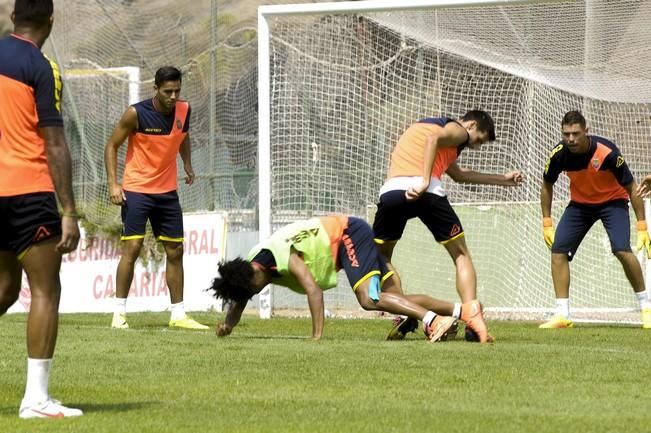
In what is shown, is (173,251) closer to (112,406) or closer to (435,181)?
(435,181)

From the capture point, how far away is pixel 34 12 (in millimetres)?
6781

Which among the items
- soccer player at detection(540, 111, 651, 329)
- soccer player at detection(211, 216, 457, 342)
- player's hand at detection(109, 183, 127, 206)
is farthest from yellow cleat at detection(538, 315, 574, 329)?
player's hand at detection(109, 183, 127, 206)

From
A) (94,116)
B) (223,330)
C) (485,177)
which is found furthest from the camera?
(94,116)

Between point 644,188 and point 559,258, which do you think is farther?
point 559,258

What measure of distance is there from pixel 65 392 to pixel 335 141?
8865 millimetres

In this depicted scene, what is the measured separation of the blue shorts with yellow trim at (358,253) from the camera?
11117 millimetres

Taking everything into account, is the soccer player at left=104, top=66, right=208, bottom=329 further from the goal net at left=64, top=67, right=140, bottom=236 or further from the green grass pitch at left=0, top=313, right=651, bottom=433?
the goal net at left=64, top=67, right=140, bottom=236

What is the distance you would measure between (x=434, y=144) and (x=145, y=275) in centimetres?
790

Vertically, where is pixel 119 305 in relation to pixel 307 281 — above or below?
below

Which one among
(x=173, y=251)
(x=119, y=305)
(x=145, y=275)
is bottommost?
(x=145, y=275)

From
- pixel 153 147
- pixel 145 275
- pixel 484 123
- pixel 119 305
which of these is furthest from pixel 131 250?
pixel 145 275

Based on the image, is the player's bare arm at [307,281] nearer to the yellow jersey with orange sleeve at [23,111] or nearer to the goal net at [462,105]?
the yellow jersey with orange sleeve at [23,111]

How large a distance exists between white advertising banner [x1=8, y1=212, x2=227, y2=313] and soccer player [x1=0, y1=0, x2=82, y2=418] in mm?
10786

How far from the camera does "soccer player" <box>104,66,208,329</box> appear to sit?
13195 mm
